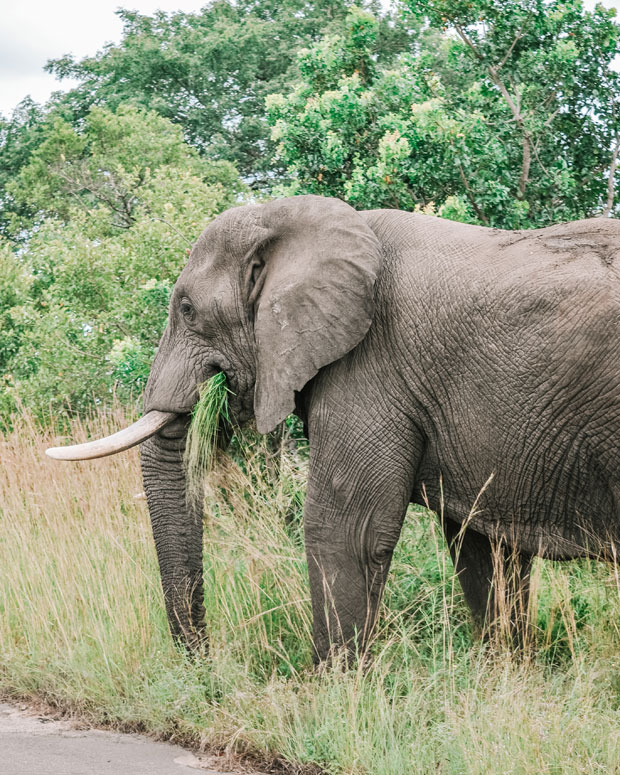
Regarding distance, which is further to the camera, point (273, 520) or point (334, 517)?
point (273, 520)

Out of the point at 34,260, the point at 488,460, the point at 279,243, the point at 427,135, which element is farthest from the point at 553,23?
the point at 34,260

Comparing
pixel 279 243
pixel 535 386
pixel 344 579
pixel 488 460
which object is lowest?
pixel 344 579

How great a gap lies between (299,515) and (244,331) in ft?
7.09

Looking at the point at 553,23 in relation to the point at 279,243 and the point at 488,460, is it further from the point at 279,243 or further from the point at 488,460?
the point at 488,460

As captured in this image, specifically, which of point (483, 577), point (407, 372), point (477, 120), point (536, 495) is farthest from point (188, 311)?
point (477, 120)

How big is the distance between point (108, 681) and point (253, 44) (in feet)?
70.8

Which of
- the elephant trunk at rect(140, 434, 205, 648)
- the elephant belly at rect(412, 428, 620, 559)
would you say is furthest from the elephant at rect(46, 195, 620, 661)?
the elephant trunk at rect(140, 434, 205, 648)

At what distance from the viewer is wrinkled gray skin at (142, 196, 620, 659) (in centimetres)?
453

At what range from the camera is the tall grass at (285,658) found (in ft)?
14.0

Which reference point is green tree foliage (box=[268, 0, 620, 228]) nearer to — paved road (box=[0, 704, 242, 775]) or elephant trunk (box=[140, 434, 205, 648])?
elephant trunk (box=[140, 434, 205, 648])

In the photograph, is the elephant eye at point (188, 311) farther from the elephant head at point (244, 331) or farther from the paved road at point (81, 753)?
the paved road at point (81, 753)

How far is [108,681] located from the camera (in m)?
5.28

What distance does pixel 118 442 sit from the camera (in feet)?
17.3

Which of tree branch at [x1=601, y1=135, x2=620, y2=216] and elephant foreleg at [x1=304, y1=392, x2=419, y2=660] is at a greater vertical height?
tree branch at [x1=601, y1=135, x2=620, y2=216]
